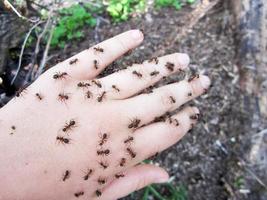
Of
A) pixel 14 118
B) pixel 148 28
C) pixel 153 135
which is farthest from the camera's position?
pixel 148 28

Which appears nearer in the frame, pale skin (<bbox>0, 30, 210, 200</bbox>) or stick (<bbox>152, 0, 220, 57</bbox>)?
pale skin (<bbox>0, 30, 210, 200</bbox>)

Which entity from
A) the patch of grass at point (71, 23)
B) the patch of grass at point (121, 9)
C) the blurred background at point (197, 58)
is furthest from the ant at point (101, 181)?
the patch of grass at point (121, 9)

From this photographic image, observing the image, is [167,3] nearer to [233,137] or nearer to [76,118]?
[233,137]

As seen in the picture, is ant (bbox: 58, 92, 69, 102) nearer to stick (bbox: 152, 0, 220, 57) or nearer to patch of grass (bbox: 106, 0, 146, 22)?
stick (bbox: 152, 0, 220, 57)

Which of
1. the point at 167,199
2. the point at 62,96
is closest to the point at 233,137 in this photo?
the point at 167,199

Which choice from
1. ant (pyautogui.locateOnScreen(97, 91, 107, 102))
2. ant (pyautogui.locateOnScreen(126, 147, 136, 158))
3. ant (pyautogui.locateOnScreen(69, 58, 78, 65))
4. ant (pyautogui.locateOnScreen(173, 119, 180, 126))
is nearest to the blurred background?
ant (pyautogui.locateOnScreen(69, 58, 78, 65))

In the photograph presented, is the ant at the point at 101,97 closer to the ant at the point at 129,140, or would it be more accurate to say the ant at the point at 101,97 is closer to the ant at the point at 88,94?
the ant at the point at 88,94
